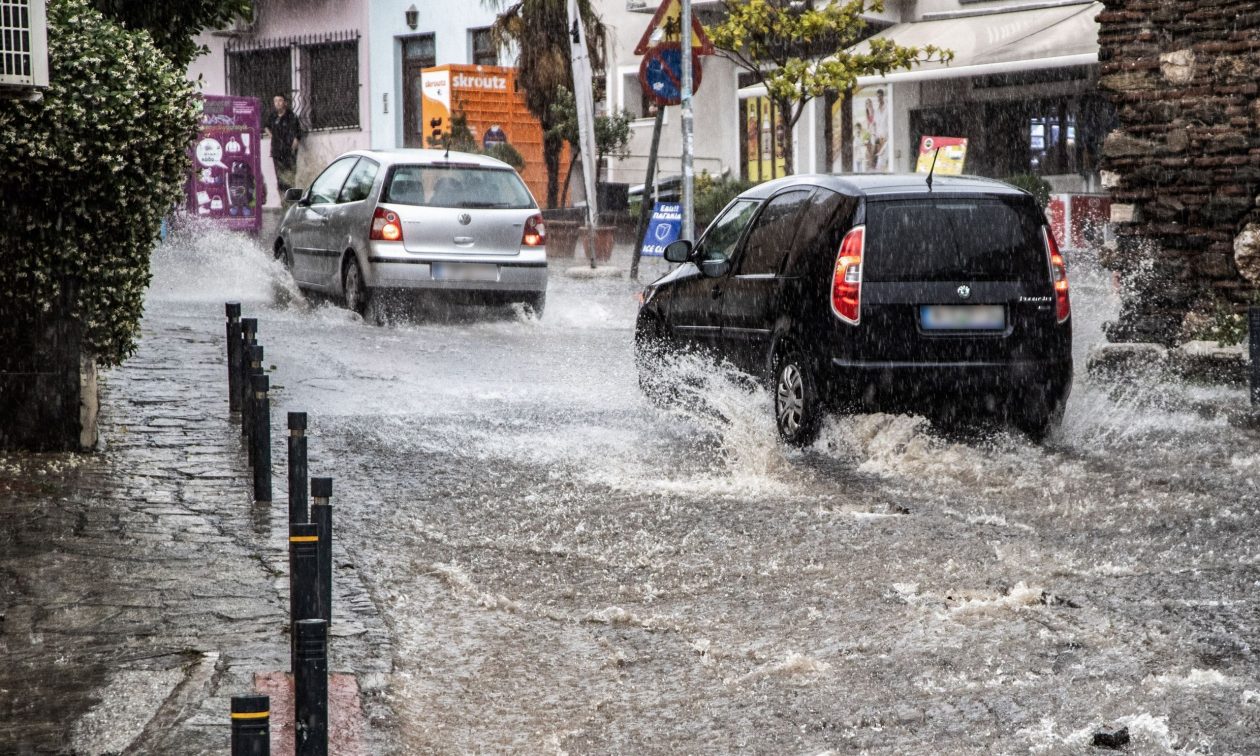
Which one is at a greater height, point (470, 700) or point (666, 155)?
point (666, 155)

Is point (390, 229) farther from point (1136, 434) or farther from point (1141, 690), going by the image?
point (1141, 690)

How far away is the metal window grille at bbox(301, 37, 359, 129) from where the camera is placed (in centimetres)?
4022

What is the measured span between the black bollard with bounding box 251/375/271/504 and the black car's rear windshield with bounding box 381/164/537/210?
28.0ft

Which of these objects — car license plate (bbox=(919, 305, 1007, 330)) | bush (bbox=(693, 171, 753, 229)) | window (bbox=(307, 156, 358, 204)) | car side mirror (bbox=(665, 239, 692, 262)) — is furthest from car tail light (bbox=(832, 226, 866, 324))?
bush (bbox=(693, 171, 753, 229))

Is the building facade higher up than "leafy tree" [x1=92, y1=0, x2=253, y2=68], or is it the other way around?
the building facade

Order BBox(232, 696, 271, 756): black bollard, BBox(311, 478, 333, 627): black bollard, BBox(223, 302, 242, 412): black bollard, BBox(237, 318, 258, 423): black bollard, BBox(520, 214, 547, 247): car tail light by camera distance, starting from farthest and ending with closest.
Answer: BBox(520, 214, 547, 247): car tail light, BBox(223, 302, 242, 412): black bollard, BBox(237, 318, 258, 423): black bollard, BBox(311, 478, 333, 627): black bollard, BBox(232, 696, 271, 756): black bollard

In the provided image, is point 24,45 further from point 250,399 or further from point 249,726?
point 249,726

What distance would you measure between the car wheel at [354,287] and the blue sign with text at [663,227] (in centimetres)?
427

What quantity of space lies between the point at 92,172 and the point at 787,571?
4.07m

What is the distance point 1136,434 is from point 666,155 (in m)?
23.8

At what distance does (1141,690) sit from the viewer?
5273 millimetres

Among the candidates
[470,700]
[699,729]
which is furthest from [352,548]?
[699,729]

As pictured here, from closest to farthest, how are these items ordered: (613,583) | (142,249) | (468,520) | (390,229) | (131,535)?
(613,583), (131,535), (468,520), (142,249), (390,229)

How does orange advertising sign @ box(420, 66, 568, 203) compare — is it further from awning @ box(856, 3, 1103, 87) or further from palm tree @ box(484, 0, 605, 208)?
awning @ box(856, 3, 1103, 87)
